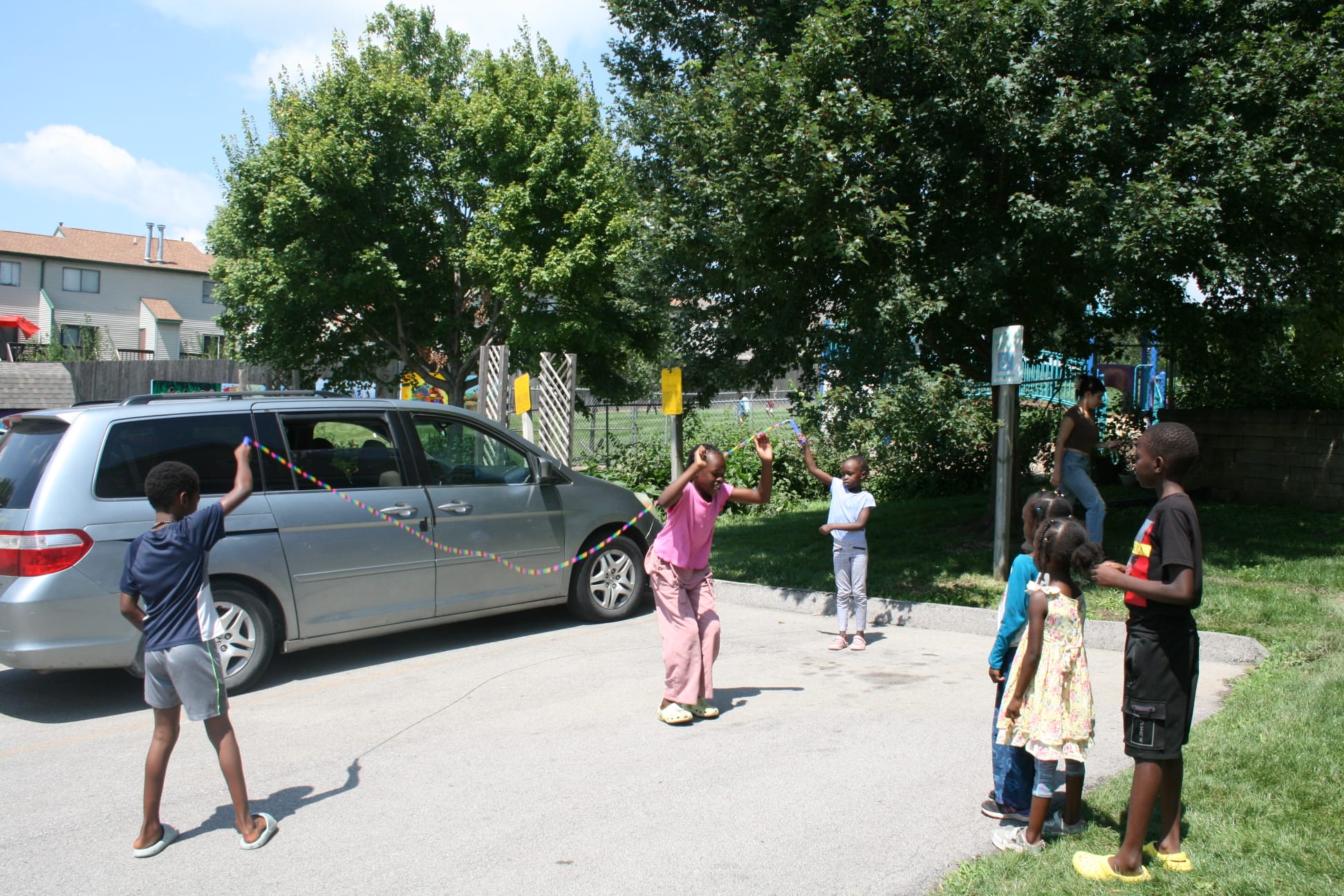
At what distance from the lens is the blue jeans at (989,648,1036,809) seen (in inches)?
164

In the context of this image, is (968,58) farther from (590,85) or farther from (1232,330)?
(590,85)

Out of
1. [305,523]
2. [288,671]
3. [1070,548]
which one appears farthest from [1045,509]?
[288,671]

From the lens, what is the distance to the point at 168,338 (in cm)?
5422

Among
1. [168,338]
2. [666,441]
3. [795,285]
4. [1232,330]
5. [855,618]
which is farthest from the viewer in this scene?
[168,338]

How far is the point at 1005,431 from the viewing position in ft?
28.6

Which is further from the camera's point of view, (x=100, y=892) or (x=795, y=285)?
(x=795, y=285)

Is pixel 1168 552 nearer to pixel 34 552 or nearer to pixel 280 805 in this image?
pixel 280 805

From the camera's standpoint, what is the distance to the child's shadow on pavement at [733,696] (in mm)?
6082

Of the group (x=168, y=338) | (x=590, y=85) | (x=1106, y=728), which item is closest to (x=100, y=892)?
(x=1106, y=728)

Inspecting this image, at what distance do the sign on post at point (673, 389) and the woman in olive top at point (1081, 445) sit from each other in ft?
11.8

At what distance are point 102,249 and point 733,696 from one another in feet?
191

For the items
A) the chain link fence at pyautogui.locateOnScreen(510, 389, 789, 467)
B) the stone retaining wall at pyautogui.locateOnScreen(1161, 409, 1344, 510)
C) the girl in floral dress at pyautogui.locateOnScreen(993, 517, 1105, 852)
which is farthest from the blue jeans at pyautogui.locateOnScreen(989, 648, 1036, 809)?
the chain link fence at pyautogui.locateOnScreen(510, 389, 789, 467)

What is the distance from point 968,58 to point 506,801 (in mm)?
6725

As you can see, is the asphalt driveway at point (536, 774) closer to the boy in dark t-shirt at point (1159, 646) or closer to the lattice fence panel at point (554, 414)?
the boy in dark t-shirt at point (1159, 646)
